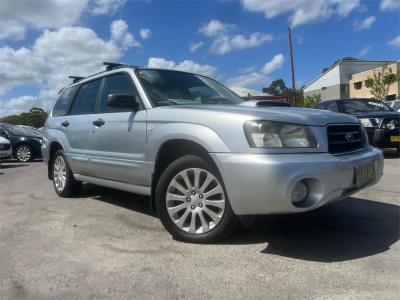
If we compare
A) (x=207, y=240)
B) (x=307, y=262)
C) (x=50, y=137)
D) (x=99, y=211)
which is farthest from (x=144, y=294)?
(x=50, y=137)

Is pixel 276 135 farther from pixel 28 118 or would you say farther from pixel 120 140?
pixel 28 118

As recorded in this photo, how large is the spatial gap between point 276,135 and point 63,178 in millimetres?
3845

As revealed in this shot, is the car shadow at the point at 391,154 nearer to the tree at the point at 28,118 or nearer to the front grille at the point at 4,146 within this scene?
the front grille at the point at 4,146

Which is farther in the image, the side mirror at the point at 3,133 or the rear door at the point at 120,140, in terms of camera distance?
the side mirror at the point at 3,133

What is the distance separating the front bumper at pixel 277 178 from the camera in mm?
Answer: 3156

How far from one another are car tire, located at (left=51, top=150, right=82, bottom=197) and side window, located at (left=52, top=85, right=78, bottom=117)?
597mm

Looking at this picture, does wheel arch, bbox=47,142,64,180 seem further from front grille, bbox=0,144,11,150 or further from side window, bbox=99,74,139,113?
front grille, bbox=0,144,11,150

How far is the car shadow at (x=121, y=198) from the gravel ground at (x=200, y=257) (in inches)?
5.1

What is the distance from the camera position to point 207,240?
3633mm

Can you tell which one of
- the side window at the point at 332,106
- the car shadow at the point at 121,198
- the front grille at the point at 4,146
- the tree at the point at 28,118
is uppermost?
the tree at the point at 28,118

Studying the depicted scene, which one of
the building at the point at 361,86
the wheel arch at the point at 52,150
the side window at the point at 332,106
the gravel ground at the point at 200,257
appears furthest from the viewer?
the building at the point at 361,86

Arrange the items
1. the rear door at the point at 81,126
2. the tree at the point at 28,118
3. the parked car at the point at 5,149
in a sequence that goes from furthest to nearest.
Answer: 1. the tree at the point at 28,118
2. the parked car at the point at 5,149
3. the rear door at the point at 81,126

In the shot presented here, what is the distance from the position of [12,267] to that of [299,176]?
7.43 feet

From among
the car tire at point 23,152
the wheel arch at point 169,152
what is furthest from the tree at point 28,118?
the wheel arch at point 169,152
